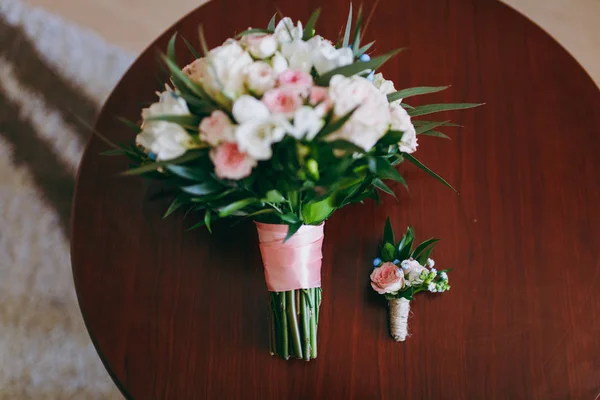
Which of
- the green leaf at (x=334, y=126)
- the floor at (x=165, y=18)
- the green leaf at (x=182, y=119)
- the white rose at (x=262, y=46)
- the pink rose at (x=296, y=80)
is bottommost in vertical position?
the green leaf at (x=182, y=119)

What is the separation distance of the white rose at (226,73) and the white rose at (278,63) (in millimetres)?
27

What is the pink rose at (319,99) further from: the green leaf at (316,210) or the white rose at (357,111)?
the green leaf at (316,210)

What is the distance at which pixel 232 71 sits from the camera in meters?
0.59

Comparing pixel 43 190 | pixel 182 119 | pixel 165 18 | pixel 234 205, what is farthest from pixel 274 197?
pixel 165 18

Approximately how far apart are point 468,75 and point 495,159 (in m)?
0.16

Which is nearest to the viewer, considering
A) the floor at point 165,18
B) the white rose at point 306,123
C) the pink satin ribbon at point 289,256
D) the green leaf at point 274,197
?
the white rose at point 306,123

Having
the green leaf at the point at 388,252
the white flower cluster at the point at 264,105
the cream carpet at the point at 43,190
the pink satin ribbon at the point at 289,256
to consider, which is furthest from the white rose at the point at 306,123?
the cream carpet at the point at 43,190

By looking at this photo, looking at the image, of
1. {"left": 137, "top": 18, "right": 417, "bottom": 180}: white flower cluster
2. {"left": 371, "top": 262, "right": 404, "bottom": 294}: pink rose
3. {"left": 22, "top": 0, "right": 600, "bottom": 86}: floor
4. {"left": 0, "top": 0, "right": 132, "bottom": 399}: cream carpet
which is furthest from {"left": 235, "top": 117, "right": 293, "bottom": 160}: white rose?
{"left": 22, "top": 0, "right": 600, "bottom": 86}: floor

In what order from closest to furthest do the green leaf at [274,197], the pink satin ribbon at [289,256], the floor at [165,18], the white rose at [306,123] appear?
the white rose at [306,123], the green leaf at [274,197], the pink satin ribbon at [289,256], the floor at [165,18]

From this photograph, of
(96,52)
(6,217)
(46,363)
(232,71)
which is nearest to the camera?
(232,71)

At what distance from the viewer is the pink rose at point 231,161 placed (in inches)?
22.5

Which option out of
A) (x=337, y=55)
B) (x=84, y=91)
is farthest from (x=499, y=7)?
(x=84, y=91)

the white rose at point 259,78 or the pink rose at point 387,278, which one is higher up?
the white rose at point 259,78

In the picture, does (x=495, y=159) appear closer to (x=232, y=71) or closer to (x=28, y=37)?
(x=232, y=71)
